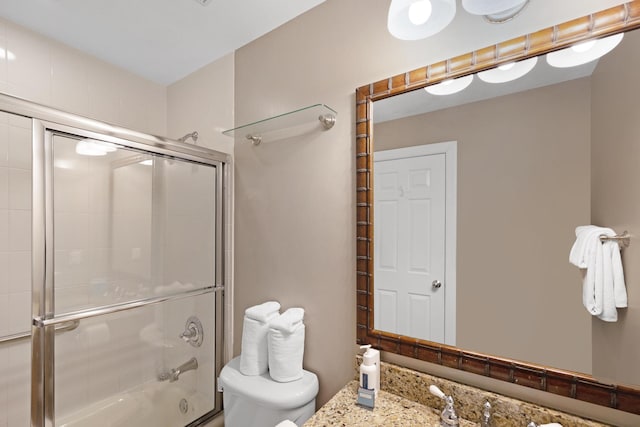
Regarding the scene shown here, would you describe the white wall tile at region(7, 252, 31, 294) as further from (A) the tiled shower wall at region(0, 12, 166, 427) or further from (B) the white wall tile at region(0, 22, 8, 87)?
(B) the white wall tile at region(0, 22, 8, 87)

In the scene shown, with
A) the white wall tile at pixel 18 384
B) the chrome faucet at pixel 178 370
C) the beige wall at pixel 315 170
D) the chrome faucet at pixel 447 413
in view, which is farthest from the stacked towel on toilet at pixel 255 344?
the white wall tile at pixel 18 384

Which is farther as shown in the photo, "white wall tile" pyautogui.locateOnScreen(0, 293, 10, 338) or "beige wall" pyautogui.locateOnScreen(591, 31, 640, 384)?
"white wall tile" pyautogui.locateOnScreen(0, 293, 10, 338)

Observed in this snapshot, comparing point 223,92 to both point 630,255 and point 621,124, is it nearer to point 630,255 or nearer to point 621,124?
point 621,124

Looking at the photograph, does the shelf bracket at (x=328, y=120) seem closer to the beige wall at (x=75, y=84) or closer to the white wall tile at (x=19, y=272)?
the beige wall at (x=75, y=84)

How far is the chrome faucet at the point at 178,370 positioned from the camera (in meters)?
1.41

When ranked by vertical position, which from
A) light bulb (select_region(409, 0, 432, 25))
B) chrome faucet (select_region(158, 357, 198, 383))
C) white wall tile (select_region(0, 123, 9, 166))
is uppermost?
light bulb (select_region(409, 0, 432, 25))

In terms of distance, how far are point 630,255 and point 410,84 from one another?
0.76m

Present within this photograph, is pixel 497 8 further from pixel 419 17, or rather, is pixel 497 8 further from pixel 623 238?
pixel 623 238

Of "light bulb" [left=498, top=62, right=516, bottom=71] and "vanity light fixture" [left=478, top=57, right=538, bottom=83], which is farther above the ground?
Result: "light bulb" [left=498, top=62, right=516, bottom=71]

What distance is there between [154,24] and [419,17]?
4.10ft

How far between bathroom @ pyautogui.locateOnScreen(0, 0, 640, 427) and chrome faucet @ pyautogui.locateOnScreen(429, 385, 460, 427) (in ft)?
0.30

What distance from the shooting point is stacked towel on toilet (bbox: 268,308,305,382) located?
1.21m

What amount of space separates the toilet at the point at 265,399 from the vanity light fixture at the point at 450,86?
1195 mm

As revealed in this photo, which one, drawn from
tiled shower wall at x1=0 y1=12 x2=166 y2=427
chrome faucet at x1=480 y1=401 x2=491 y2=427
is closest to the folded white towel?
tiled shower wall at x1=0 y1=12 x2=166 y2=427
